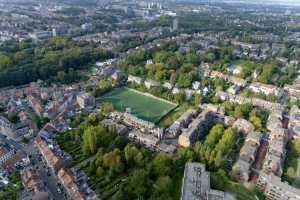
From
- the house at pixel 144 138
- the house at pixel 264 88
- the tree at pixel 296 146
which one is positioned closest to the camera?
the tree at pixel 296 146

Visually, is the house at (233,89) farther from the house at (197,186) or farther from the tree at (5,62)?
the tree at (5,62)

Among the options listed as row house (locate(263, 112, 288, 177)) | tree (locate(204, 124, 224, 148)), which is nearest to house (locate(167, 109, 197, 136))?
tree (locate(204, 124, 224, 148))

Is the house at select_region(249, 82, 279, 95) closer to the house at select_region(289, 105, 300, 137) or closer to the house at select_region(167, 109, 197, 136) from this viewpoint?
the house at select_region(289, 105, 300, 137)

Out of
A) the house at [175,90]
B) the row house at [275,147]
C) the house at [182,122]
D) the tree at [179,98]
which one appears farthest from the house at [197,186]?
the house at [175,90]

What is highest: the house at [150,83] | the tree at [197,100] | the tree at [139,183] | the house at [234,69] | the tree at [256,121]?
the house at [234,69]

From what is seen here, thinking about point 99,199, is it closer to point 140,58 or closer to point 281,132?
point 281,132

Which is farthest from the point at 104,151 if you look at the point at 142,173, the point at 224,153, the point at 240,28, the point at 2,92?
the point at 240,28

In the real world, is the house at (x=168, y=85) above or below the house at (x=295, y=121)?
above

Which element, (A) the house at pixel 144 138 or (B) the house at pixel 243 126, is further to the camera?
(B) the house at pixel 243 126
